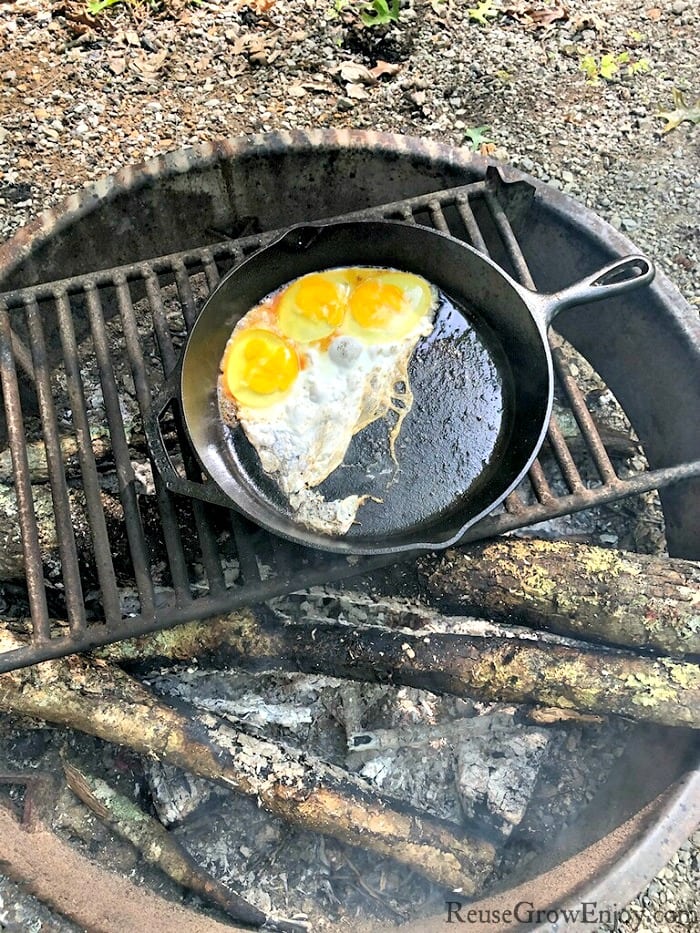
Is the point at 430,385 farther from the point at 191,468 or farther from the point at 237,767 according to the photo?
the point at 237,767

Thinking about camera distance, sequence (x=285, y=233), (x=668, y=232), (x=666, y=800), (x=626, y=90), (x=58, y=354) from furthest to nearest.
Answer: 1. (x=626, y=90)
2. (x=668, y=232)
3. (x=58, y=354)
4. (x=285, y=233)
5. (x=666, y=800)

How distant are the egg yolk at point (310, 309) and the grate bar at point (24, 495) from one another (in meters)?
1.12

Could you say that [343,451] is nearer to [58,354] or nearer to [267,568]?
[267,568]

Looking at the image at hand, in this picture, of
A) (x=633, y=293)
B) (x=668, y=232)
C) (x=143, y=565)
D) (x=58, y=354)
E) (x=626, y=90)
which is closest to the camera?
(x=143, y=565)

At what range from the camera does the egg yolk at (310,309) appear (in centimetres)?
290

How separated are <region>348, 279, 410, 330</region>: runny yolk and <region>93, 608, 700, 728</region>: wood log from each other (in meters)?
1.33

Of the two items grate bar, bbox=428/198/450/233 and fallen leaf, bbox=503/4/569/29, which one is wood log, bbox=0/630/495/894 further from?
fallen leaf, bbox=503/4/569/29

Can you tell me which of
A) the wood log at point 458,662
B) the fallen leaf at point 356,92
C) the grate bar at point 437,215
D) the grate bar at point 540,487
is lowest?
the wood log at point 458,662

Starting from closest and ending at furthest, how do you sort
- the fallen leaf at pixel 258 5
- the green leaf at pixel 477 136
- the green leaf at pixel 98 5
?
the green leaf at pixel 477 136 < the green leaf at pixel 98 5 < the fallen leaf at pixel 258 5

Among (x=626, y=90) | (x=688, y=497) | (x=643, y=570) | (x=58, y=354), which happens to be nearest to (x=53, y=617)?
(x=58, y=354)

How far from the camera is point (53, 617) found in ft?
9.48

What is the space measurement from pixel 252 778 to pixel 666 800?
1.48m

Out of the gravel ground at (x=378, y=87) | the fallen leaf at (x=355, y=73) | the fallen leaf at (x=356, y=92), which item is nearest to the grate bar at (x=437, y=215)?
the gravel ground at (x=378, y=87)

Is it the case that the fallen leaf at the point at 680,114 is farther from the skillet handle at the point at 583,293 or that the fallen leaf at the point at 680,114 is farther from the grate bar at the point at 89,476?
the grate bar at the point at 89,476
